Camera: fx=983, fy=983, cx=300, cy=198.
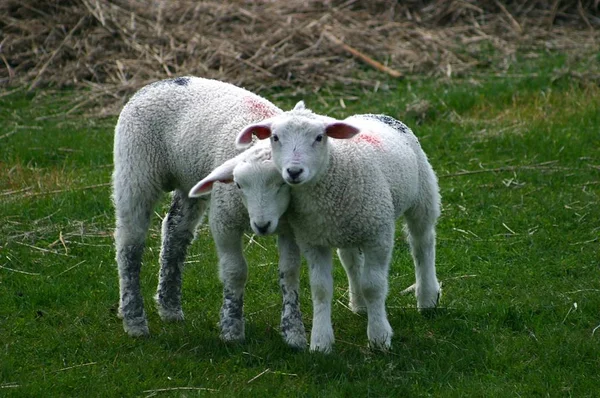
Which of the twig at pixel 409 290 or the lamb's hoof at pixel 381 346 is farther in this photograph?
the twig at pixel 409 290

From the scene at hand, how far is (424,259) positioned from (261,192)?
1626 millimetres

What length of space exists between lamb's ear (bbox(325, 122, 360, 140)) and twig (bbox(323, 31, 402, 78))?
705 cm

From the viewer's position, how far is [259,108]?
20.3ft

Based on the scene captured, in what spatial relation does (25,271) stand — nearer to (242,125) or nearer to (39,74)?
(242,125)

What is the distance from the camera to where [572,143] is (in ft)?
31.7

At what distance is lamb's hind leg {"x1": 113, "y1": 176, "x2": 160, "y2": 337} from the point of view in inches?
252

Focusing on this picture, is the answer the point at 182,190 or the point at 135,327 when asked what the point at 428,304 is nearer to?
the point at 182,190

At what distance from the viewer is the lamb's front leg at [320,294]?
230 inches

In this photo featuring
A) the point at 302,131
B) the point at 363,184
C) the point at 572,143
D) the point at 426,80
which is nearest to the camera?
the point at 302,131

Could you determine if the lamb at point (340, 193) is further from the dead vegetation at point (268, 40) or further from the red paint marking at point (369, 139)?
the dead vegetation at point (268, 40)

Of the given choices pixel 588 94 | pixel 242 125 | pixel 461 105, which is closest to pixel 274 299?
pixel 242 125

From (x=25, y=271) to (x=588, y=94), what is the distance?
674 centimetres

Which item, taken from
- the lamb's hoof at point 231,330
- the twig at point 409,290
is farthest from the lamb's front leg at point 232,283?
the twig at point 409,290

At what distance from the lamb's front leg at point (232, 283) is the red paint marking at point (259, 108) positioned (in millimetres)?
773
